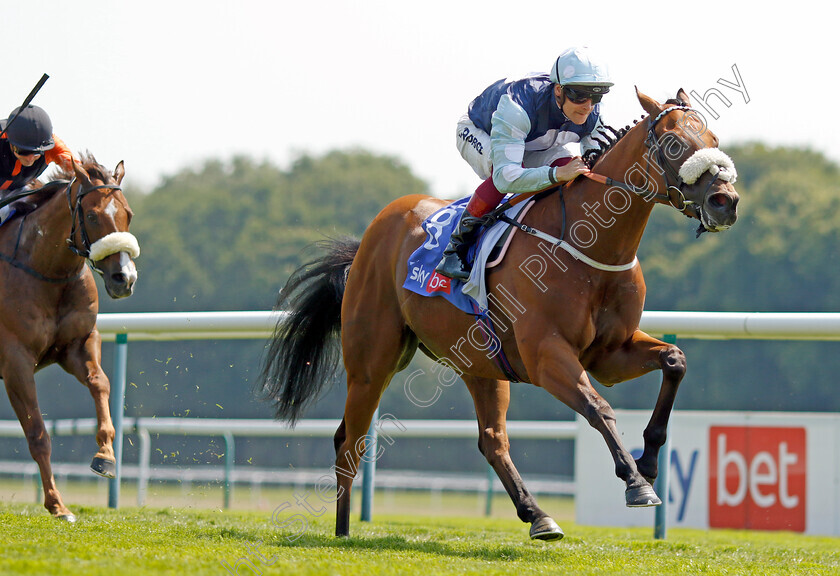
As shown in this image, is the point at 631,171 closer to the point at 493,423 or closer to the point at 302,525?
the point at 493,423

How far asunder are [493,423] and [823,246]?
27560mm

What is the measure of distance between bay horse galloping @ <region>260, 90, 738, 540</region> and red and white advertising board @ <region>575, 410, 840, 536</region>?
282cm

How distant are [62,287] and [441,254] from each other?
2.23m

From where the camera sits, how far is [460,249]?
5.42 m

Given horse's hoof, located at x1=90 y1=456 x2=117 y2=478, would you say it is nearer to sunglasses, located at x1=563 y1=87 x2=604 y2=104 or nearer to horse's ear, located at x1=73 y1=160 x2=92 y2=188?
horse's ear, located at x1=73 y1=160 x2=92 y2=188

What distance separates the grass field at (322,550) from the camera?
3709 millimetres

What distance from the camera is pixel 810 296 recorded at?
1163 inches

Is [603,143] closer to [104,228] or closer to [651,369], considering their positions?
[651,369]

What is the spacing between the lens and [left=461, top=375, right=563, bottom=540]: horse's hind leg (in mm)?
5231

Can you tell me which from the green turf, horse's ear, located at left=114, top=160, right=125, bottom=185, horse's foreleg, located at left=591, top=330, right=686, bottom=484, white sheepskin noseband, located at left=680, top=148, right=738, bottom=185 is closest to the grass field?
the green turf

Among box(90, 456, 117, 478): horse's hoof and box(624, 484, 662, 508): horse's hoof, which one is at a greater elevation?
box(624, 484, 662, 508): horse's hoof

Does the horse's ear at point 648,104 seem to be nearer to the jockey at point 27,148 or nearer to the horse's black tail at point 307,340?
the horse's black tail at point 307,340

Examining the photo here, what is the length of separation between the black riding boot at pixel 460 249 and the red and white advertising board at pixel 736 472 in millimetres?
3398

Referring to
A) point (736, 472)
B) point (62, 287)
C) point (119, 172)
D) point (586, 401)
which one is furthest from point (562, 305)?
point (736, 472)
